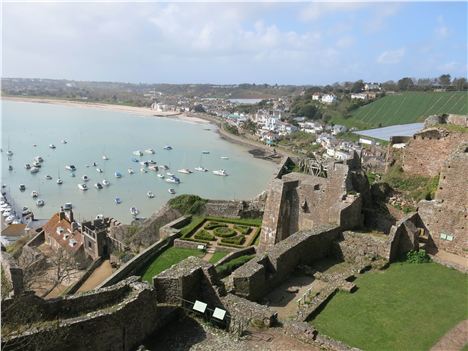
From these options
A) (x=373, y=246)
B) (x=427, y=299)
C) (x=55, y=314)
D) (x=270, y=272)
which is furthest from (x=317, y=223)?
(x=55, y=314)

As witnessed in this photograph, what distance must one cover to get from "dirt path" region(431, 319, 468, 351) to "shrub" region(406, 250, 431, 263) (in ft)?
12.3

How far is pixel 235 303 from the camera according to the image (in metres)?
11.0

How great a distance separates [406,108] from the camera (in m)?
83.6

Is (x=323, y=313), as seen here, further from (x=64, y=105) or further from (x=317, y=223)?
(x=64, y=105)

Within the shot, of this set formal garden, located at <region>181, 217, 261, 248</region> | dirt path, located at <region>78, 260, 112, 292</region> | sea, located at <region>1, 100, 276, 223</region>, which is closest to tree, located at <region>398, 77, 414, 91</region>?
sea, located at <region>1, 100, 276, 223</region>

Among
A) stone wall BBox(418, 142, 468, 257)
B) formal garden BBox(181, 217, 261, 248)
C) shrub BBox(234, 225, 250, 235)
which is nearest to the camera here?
stone wall BBox(418, 142, 468, 257)

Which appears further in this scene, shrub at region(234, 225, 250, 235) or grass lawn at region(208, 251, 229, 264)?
shrub at region(234, 225, 250, 235)

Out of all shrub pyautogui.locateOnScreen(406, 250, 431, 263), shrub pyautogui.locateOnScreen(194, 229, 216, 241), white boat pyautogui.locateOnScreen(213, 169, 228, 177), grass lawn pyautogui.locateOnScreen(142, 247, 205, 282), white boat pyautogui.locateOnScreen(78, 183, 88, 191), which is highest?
shrub pyautogui.locateOnScreen(406, 250, 431, 263)

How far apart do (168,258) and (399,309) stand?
1308 cm

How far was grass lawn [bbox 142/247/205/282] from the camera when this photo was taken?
20422 mm

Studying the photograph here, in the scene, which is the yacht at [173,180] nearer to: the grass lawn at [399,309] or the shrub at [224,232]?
the shrub at [224,232]

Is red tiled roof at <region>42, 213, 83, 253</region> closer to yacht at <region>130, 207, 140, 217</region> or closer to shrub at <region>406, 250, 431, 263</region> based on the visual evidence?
yacht at <region>130, 207, 140, 217</region>

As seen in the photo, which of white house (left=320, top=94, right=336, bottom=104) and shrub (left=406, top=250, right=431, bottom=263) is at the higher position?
white house (left=320, top=94, right=336, bottom=104)

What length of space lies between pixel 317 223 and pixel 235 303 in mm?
7792
